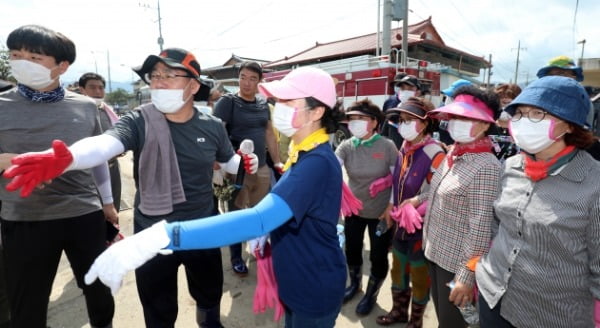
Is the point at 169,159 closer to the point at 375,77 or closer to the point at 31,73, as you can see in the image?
the point at 31,73

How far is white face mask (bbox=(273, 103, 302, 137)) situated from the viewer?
5.06 feet

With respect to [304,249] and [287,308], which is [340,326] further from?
[304,249]

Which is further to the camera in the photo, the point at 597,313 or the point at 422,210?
the point at 422,210

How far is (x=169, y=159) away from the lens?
1825mm

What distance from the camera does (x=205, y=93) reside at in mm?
2217

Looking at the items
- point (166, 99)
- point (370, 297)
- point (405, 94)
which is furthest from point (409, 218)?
point (405, 94)

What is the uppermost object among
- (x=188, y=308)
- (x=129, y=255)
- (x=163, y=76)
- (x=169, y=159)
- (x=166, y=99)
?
(x=163, y=76)

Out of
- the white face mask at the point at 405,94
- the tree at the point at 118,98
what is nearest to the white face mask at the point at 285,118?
the white face mask at the point at 405,94

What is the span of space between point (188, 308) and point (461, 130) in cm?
275

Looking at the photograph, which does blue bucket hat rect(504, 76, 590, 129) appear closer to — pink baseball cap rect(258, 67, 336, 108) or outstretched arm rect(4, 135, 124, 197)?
pink baseball cap rect(258, 67, 336, 108)

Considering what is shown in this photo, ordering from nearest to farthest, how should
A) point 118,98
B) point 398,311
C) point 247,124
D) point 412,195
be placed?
point 412,195 → point 398,311 → point 247,124 → point 118,98

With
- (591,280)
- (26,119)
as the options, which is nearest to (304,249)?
(591,280)

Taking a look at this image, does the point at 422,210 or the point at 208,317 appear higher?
the point at 422,210

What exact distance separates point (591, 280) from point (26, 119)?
299 centimetres
